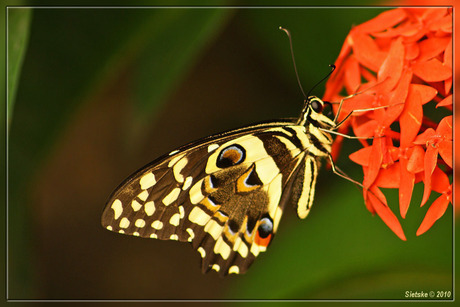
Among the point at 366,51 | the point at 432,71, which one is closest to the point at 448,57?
the point at 432,71

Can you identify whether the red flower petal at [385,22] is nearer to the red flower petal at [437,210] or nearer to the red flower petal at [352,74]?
the red flower petal at [352,74]

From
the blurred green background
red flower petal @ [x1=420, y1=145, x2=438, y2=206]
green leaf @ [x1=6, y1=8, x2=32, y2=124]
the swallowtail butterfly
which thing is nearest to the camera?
red flower petal @ [x1=420, y1=145, x2=438, y2=206]

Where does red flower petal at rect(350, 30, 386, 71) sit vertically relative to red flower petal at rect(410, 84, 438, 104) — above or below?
above

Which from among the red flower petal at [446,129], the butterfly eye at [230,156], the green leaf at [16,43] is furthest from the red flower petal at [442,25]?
the green leaf at [16,43]

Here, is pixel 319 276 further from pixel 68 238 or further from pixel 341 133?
pixel 68 238

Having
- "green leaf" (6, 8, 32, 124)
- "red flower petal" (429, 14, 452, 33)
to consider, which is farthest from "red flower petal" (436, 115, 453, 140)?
"green leaf" (6, 8, 32, 124)

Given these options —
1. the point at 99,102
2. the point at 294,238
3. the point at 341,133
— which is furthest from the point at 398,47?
the point at 99,102

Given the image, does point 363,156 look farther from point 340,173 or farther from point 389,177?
point 340,173

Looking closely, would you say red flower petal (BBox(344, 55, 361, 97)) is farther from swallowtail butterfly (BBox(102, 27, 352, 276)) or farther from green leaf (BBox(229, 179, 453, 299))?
green leaf (BBox(229, 179, 453, 299))
